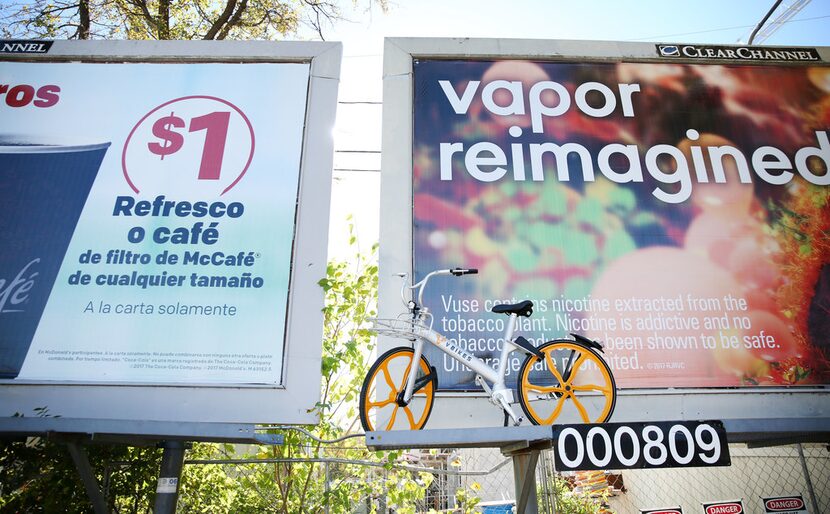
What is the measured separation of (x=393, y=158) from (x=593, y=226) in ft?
6.63

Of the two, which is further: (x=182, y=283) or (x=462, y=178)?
(x=462, y=178)

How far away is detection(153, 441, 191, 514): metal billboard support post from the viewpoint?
14.7ft

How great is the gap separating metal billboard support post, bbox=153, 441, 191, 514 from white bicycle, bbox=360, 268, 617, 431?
1506 millimetres

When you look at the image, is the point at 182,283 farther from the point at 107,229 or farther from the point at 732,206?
the point at 732,206

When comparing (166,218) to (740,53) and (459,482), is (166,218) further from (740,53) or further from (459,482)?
(740,53)

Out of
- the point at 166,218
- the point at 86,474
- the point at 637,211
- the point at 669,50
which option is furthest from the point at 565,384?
the point at 669,50

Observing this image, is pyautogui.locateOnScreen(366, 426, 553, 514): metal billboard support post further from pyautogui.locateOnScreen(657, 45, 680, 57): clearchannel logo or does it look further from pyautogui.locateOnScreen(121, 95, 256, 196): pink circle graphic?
pyautogui.locateOnScreen(657, 45, 680, 57): clearchannel logo

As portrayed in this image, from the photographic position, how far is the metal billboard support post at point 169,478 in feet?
14.7

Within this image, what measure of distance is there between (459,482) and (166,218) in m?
4.75

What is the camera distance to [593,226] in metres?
5.75

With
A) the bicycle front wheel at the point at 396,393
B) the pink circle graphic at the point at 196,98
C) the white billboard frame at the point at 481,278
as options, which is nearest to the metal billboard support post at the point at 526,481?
the white billboard frame at the point at 481,278

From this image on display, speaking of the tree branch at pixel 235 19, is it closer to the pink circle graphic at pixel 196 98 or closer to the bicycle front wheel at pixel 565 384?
the pink circle graphic at pixel 196 98

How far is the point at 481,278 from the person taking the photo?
5.48 meters

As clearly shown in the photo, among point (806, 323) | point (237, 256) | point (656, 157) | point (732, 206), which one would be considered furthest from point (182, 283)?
point (806, 323)
